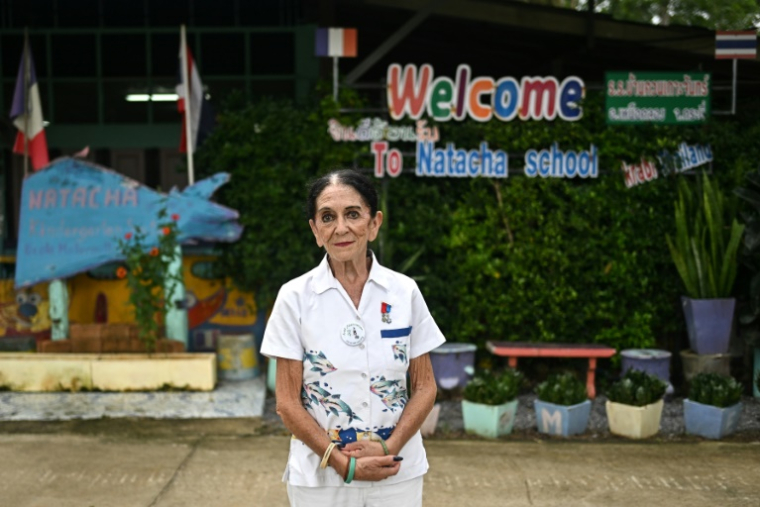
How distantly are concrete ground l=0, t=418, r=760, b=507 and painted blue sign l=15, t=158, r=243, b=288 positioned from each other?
1607 mm

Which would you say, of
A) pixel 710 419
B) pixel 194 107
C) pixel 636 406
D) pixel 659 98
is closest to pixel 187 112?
pixel 194 107

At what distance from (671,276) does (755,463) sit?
2368 mm

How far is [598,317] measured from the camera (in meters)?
7.64

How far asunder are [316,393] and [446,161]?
17.1ft

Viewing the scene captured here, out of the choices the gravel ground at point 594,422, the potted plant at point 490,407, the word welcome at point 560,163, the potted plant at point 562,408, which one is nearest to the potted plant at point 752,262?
the gravel ground at point 594,422

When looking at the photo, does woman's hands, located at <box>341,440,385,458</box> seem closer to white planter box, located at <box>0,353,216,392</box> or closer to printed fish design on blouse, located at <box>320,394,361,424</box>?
printed fish design on blouse, located at <box>320,394,361,424</box>

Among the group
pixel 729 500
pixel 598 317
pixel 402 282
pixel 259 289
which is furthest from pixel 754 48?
pixel 402 282

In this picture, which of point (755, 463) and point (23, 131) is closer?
point (755, 463)

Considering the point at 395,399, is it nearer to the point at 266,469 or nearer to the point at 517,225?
the point at 266,469

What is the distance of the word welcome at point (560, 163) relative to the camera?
768 centimetres

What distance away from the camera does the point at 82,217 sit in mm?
7645

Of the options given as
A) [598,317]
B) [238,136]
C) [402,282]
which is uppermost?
[238,136]

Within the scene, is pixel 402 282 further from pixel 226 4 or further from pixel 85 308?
pixel 226 4

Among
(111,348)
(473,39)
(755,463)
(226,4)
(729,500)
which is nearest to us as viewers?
(729,500)
